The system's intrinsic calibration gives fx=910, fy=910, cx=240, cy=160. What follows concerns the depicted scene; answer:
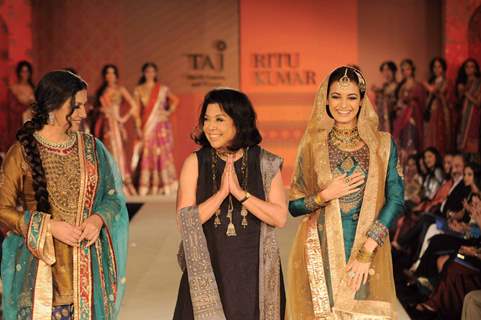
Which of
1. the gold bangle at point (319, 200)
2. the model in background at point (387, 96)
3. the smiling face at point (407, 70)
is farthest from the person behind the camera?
the model in background at point (387, 96)

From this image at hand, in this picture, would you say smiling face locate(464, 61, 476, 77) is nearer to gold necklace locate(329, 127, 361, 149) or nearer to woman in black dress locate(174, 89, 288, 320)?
gold necklace locate(329, 127, 361, 149)

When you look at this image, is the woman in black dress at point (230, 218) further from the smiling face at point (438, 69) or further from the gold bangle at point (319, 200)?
the smiling face at point (438, 69)

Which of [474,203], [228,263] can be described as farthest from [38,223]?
[474,203]

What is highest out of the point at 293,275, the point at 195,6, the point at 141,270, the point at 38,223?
the point at 195,6

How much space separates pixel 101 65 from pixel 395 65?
12.2ft

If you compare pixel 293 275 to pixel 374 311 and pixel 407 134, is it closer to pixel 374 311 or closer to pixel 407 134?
pixel 374 311

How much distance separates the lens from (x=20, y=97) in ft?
34.2

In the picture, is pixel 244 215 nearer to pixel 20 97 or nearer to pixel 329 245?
pixel 329 245

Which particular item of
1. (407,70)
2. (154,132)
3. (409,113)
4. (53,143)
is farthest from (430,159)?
(53,143)

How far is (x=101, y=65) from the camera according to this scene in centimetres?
1164

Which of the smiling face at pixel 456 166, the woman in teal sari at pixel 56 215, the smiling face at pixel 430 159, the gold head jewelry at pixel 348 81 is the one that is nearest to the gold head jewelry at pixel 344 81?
the gold head jewelry at pixel 348 81

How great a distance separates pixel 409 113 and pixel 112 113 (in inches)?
135

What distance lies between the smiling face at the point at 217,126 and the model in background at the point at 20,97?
7.57m

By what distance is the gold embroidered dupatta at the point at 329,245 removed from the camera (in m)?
3.35
